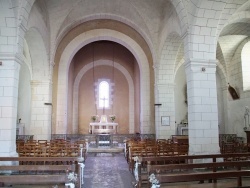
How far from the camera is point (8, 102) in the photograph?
24.3ft

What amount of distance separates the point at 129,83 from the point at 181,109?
511 centimetres

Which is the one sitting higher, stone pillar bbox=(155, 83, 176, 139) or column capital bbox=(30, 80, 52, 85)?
column capital bbox=(30, 80, 52, 85)

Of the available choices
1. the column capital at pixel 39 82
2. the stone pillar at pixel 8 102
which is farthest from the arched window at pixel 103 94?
the stone pillar at pixel 8 102

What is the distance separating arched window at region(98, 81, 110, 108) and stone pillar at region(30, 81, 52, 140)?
7374 millimetres

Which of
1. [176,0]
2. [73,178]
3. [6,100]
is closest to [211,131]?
[176,0]

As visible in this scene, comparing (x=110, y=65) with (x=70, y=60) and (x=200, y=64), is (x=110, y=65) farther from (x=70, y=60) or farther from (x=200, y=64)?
(x=200, y=64)

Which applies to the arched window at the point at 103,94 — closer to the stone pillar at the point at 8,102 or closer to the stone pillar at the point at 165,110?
the stone pillar at the point at 165,110

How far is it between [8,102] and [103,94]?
1302 cm

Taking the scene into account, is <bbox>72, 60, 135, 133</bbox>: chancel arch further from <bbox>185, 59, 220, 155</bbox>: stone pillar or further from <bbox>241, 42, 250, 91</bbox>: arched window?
<bbox>185, 59, 220, 155</bbox>: stone pillar

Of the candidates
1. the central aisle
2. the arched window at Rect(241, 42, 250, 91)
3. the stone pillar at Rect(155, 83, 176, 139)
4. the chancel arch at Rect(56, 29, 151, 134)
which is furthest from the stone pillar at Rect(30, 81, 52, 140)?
the arched window at Rect(241, 42, 250, 91)

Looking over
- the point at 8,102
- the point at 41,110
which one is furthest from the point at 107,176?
the point at 41,110

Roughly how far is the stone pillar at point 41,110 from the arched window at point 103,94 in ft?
24.2

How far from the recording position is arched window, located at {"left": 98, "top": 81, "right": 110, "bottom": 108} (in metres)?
20.0

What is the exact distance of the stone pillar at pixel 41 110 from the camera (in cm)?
1256
